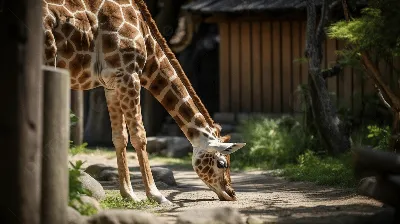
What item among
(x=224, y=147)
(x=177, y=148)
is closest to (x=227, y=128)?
(x=177, y=148)

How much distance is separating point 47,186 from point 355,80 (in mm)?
10838

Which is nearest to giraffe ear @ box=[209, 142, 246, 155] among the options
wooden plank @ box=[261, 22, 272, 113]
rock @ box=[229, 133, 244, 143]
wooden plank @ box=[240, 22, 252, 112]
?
rock @ box=[229, 133, 244, 143]

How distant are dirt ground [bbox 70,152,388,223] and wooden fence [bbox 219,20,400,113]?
142 inches

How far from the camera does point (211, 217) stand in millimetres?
6047

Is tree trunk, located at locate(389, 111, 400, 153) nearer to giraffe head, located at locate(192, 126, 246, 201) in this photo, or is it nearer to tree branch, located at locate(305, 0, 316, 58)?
giraffe head, located at locate(192, 126, 246, 201)

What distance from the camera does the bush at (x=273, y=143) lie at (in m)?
13.6

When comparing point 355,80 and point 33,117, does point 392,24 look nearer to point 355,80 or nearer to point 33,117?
point 33,117

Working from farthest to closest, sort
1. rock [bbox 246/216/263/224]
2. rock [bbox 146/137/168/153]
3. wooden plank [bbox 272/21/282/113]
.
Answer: wooden plank [bbox 272/21/282/113], rock [bbox 146/137/168/153], rock [bbox 246/216/263/224]

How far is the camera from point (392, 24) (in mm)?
7848

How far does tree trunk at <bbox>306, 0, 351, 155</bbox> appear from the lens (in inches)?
505

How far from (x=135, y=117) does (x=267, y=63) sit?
25.6 feet

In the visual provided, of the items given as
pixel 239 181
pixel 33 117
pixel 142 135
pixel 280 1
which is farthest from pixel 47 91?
pixel 280 1

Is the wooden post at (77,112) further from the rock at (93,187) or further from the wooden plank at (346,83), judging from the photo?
the rock at (93,187)

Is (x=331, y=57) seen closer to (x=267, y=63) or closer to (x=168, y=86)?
(x=267, y=63)
